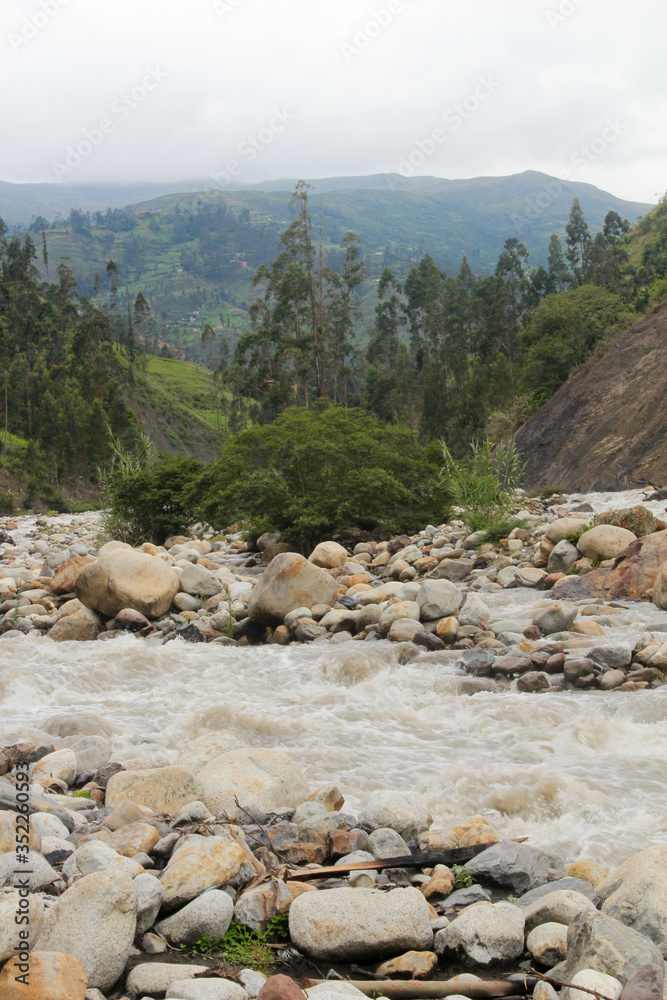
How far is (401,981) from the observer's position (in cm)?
259

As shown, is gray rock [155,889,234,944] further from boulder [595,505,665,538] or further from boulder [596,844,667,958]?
boulder [595,505,665,538]

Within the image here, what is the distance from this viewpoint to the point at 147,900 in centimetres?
287

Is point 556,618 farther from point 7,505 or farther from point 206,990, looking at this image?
point 7,505

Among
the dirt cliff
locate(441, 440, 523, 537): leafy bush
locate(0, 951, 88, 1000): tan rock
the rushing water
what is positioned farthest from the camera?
the dirt cliff

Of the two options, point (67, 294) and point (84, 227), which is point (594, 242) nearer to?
point (67, 294)

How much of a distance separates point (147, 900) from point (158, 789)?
1.25 m

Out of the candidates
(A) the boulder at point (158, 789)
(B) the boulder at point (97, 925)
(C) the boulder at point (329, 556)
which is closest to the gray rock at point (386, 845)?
(A) the boulder at point (158, 789)

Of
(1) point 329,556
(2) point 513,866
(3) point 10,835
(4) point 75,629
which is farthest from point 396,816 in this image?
(1) point 329,556

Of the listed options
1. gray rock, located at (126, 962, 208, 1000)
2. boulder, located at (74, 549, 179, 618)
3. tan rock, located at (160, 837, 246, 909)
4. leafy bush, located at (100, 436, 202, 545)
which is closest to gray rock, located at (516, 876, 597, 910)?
tan rock, located at (160, 837, 246, 909)

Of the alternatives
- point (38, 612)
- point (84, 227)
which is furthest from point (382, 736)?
point (84, 227)

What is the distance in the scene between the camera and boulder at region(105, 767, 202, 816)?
4.02 meters

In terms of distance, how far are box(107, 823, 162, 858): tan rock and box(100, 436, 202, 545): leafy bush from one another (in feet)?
38.4

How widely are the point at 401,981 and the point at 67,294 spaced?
63737 millimetres

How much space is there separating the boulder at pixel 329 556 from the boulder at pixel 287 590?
6.33 feet
